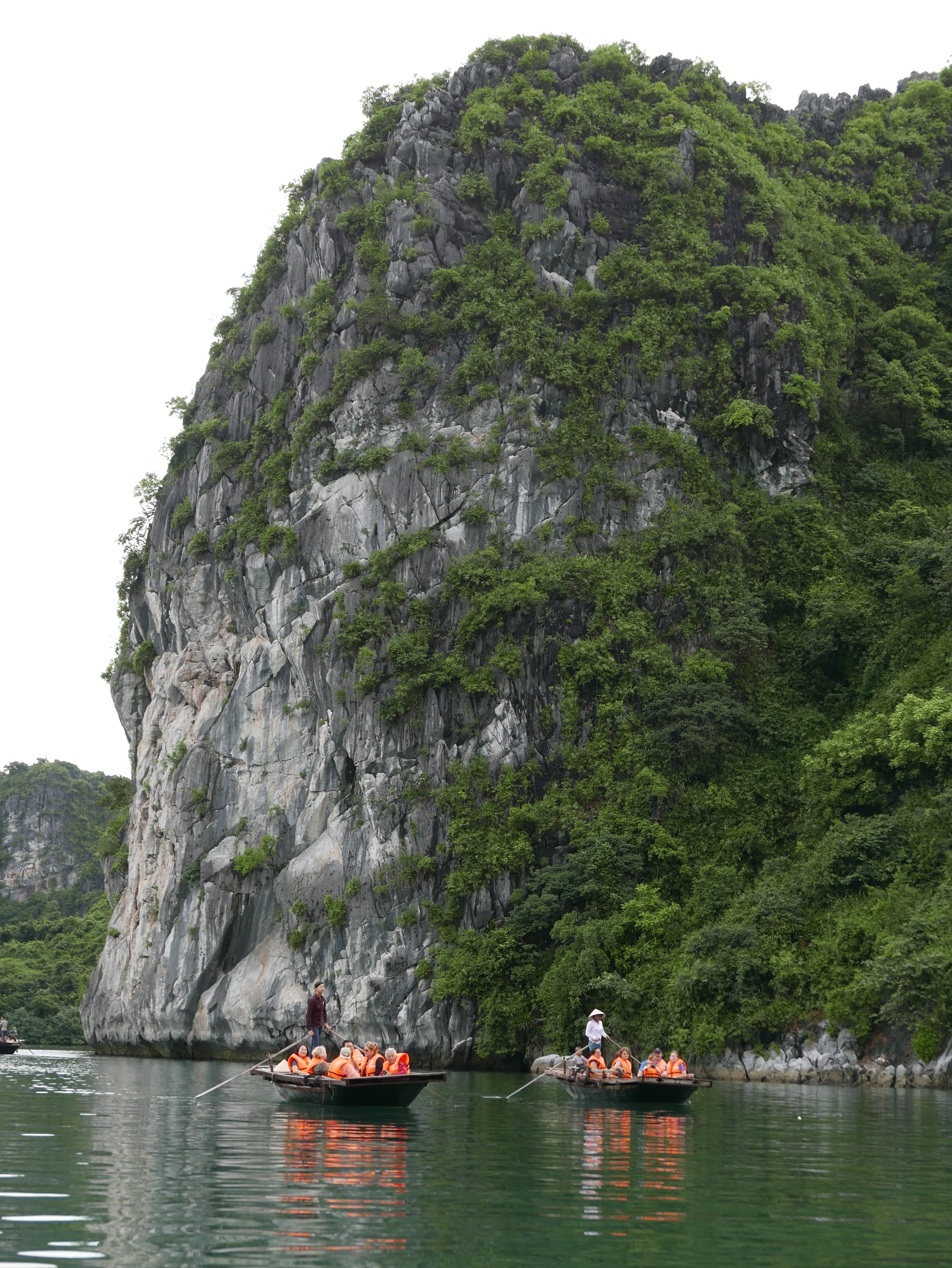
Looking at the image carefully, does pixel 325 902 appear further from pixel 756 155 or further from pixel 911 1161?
pixel 756 155

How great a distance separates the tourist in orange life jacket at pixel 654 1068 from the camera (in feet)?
78.6

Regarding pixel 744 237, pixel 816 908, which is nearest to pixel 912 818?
pixel 816 908

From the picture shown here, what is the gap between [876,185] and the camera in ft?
216

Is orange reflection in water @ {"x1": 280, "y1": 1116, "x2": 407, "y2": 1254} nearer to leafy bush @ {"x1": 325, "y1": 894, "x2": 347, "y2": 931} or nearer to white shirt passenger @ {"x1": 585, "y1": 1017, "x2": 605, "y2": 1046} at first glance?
white shirt passenger @ {"x1": 585, "y1": 1017, "x2": 605, "y2": 1046}

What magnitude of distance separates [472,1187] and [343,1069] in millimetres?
9009

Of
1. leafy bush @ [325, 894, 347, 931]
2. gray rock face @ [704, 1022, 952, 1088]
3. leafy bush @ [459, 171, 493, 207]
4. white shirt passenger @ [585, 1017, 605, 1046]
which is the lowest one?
gray rock face @ [704, 1022, 952, 1088]

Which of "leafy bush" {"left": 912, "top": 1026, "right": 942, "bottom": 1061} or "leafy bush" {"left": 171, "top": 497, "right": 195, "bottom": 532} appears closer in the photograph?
"leafy bush" {"left": 912, "top": 1026, "right": 942, "bottom": 1061}

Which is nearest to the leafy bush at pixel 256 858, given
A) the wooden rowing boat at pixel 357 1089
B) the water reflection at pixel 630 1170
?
the wooden rowing boat at pixel 357 1089

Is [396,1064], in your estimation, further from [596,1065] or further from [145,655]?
[145,655]

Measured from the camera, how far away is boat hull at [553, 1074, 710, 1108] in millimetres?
23031

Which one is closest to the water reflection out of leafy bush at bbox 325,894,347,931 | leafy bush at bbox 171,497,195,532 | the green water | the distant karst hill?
the green water

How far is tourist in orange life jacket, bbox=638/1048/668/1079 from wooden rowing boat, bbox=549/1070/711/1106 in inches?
12.0

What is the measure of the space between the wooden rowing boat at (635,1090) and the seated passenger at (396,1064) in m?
4.37

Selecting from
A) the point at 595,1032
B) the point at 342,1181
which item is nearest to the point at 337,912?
the point at 595,1032
